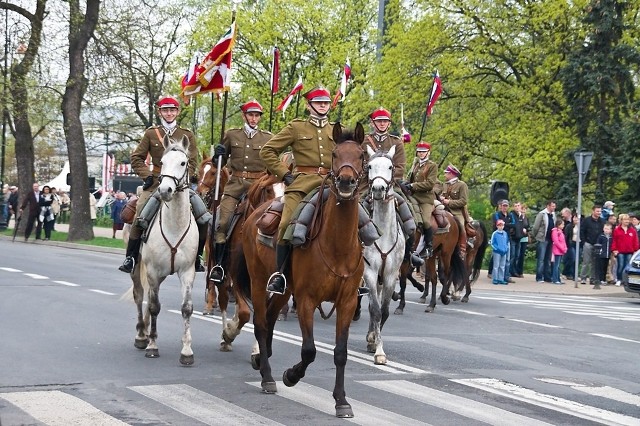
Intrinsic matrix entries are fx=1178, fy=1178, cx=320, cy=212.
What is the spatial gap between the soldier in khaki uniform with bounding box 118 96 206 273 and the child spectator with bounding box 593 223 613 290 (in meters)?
18.1

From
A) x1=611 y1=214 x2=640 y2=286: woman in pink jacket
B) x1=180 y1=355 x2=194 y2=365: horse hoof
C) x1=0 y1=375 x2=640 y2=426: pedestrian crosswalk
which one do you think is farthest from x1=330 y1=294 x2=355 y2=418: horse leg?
x1=611 y1=214 x2=640 y2=286: woman in pink jacket

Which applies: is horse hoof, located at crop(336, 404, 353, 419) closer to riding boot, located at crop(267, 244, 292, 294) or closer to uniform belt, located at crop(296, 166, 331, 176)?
riding boot, located at crop(267, 244, 292, 294)

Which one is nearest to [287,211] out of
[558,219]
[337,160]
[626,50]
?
[337,160]

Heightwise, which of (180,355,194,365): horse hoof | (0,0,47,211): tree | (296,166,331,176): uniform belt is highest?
(0,0,47,211): tree

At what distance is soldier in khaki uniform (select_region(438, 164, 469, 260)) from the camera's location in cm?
2222

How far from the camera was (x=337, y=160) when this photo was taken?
9.32 meters

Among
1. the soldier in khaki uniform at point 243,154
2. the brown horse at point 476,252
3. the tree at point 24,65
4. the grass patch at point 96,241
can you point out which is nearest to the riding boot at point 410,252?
the soldier in khaki uniform at point 243,154

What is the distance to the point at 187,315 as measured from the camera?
39.9 ft

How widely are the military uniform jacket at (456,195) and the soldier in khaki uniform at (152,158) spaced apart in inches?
389

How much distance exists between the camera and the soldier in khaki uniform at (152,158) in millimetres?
13039

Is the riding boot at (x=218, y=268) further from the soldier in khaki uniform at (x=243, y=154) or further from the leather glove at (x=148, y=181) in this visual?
the leather glove at (x=148, y=181)

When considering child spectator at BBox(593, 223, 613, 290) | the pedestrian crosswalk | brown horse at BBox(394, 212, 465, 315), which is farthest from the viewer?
child spectator at BBox(593, 223, 613, 290)

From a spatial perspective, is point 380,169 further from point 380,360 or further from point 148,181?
point 148,181

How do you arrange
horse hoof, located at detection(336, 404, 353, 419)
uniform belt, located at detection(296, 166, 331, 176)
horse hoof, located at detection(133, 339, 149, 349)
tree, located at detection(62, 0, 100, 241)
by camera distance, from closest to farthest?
horse hoof, located at detection(336, 404, 353, 419), uniform belt, located at detection(296, 166, 331, 176), horse hoof, located at detection(133, 339, 149, 349), tree, located at detection(62, 0, 100, 241)
